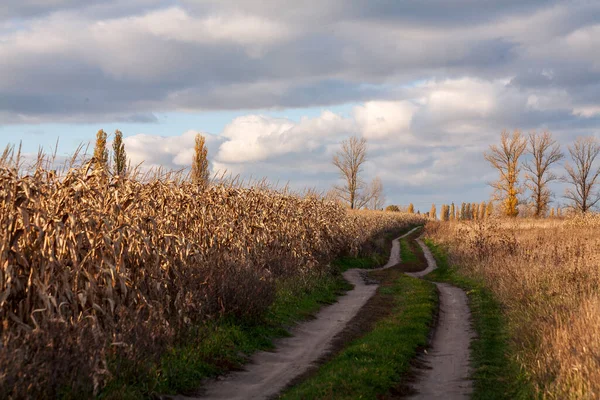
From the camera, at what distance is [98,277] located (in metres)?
9.91

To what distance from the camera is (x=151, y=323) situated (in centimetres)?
1012

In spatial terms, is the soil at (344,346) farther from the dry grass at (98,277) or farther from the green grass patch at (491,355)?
the dry grass at (98,277)

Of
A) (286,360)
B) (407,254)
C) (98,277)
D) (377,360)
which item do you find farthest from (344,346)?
(407,254)

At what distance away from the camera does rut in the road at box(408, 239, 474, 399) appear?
1044cm

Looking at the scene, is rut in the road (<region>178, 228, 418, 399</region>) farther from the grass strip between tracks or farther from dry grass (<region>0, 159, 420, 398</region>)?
dry grass (<region>0, 159, 420, 398</region>)

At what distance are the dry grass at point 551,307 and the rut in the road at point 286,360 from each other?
4.02 m

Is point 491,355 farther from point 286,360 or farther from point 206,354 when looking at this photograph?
point 206,354

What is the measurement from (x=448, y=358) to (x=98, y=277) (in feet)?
23.7

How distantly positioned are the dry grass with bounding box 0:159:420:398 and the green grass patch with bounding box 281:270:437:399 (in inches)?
97.1

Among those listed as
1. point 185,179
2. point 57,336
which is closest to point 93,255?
point 57,336

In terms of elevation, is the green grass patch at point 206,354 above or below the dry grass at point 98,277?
below

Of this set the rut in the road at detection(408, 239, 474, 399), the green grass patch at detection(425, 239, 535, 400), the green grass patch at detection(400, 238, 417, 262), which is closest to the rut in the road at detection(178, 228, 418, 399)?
the rut in the road at detection(408, 239, 474, 399)

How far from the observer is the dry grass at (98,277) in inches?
300

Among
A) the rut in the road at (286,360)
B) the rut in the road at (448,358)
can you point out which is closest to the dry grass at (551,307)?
the rut in the road at (448,358)
